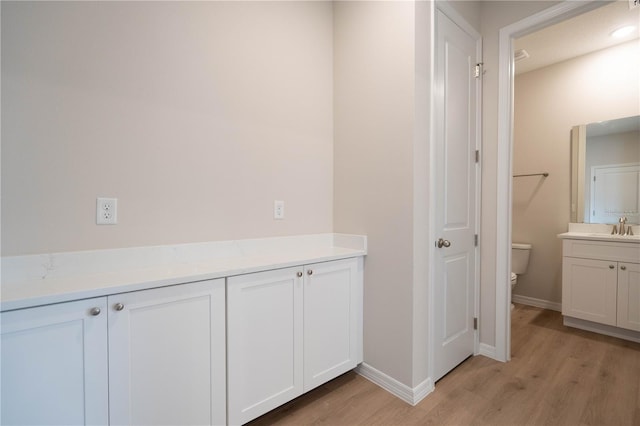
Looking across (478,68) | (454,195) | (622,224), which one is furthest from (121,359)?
(622,224)

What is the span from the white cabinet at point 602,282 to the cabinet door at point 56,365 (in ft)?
11.7

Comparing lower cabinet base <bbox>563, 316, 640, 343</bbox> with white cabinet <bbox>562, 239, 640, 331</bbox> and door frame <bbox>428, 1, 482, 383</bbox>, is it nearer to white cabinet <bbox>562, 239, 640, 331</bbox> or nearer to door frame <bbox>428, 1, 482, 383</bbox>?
white cabinet <bbox>562, 239, 640, 331</bbox>

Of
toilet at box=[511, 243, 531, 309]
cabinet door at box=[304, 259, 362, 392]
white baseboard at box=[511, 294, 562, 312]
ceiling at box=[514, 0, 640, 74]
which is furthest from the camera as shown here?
toilet at box=[511, 243, 531, 309]

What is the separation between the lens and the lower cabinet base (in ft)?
8.02

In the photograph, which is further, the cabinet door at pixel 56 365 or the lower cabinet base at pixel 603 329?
the lower cabinet base at pixel 603 329

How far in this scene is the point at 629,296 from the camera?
2393 mm

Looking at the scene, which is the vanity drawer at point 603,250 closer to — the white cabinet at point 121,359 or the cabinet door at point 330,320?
the cabinet door at point 330,320

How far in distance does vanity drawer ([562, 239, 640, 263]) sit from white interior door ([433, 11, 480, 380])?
1316mm

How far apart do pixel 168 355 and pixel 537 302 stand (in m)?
3.81

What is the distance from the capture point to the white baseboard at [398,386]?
1639 mm

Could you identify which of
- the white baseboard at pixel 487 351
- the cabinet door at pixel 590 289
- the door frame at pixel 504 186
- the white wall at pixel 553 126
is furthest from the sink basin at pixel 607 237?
the white baseboard at pixel 487 351

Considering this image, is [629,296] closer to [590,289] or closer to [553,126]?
[590,289]

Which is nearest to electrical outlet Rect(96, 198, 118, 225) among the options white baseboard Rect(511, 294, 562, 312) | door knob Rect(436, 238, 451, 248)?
door knob Rect(436, 238, 451, 248)

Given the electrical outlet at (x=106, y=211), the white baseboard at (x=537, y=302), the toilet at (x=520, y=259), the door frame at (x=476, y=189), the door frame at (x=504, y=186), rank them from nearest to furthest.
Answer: the electrical outlet at (x=106, y=211) < the door frame at (x=476, y=189) < the door frame at (x=504, y=186) < the white baseboard at (x=537, y=302) < the toilet at (x=520, y=259)
